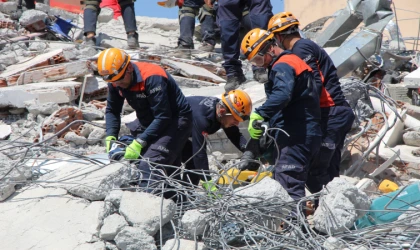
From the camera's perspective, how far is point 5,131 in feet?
24.5

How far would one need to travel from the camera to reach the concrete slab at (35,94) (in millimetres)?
7852

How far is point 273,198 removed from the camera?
456 cm

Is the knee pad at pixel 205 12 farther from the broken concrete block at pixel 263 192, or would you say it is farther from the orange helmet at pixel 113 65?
the broken concrete block at pixel 263 192

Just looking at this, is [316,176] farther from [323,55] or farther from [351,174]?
[351,174]

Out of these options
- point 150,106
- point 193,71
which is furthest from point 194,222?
point 193,71

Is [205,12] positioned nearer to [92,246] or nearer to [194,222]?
[194,222]

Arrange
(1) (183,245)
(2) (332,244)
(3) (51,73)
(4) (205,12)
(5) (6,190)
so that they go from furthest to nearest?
(4) (205,12) → (3) (51,73) → (5) (6,190) → (1) (183,245) → (2) (332,244)

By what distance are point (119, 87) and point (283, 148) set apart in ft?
4.72

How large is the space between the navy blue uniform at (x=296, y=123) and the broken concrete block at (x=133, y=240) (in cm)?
147

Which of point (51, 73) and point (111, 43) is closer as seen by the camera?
point (51, 73)

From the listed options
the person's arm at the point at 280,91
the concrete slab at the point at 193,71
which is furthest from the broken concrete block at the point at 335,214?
the concrete slab at the point at 193,71

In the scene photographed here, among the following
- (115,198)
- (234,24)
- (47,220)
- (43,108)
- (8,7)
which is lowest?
(43,108)

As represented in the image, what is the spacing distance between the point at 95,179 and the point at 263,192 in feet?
3.94

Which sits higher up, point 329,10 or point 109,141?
point 109,141
